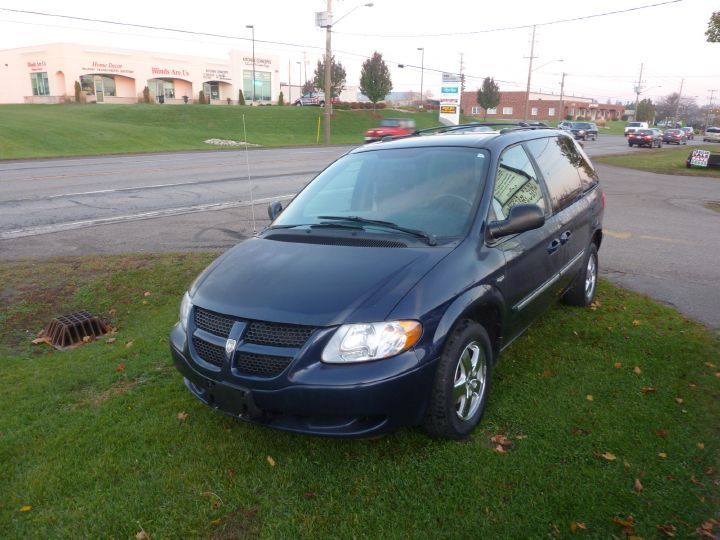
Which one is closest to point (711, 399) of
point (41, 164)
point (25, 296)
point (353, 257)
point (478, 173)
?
point (478, 173)

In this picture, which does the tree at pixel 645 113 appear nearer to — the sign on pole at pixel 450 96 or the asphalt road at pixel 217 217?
the sign on pole at pixel 450 96

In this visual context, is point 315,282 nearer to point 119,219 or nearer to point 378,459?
point 378,459

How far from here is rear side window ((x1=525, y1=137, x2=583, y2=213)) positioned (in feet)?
15.9

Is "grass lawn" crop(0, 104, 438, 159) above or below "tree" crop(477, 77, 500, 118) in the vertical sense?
below

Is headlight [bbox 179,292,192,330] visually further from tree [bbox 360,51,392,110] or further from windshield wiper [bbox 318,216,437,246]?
tree [bbox 360,51,392,110]

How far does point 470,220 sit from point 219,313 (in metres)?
1.69

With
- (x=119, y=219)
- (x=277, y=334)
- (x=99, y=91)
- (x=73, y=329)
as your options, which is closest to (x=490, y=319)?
(x=277, y=334)

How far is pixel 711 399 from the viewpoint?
3975 millimetres

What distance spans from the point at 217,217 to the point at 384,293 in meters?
8.03

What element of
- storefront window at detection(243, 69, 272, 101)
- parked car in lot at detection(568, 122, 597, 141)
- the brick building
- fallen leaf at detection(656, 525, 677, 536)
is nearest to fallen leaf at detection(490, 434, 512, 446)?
fallen leaf at detection(656, 525, 677, 536)

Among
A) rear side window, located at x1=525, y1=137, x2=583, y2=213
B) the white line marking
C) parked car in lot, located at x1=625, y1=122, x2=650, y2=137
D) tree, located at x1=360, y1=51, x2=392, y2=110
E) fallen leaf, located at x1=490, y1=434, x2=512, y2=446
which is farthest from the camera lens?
tree, located at x1=360, y1=51, x2=392, y2=110

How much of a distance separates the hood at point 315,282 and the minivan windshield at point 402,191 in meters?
0.46

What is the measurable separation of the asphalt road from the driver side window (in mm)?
2411

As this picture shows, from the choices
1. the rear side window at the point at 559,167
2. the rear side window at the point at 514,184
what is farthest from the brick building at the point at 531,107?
the rear side window at the point at 514,184
